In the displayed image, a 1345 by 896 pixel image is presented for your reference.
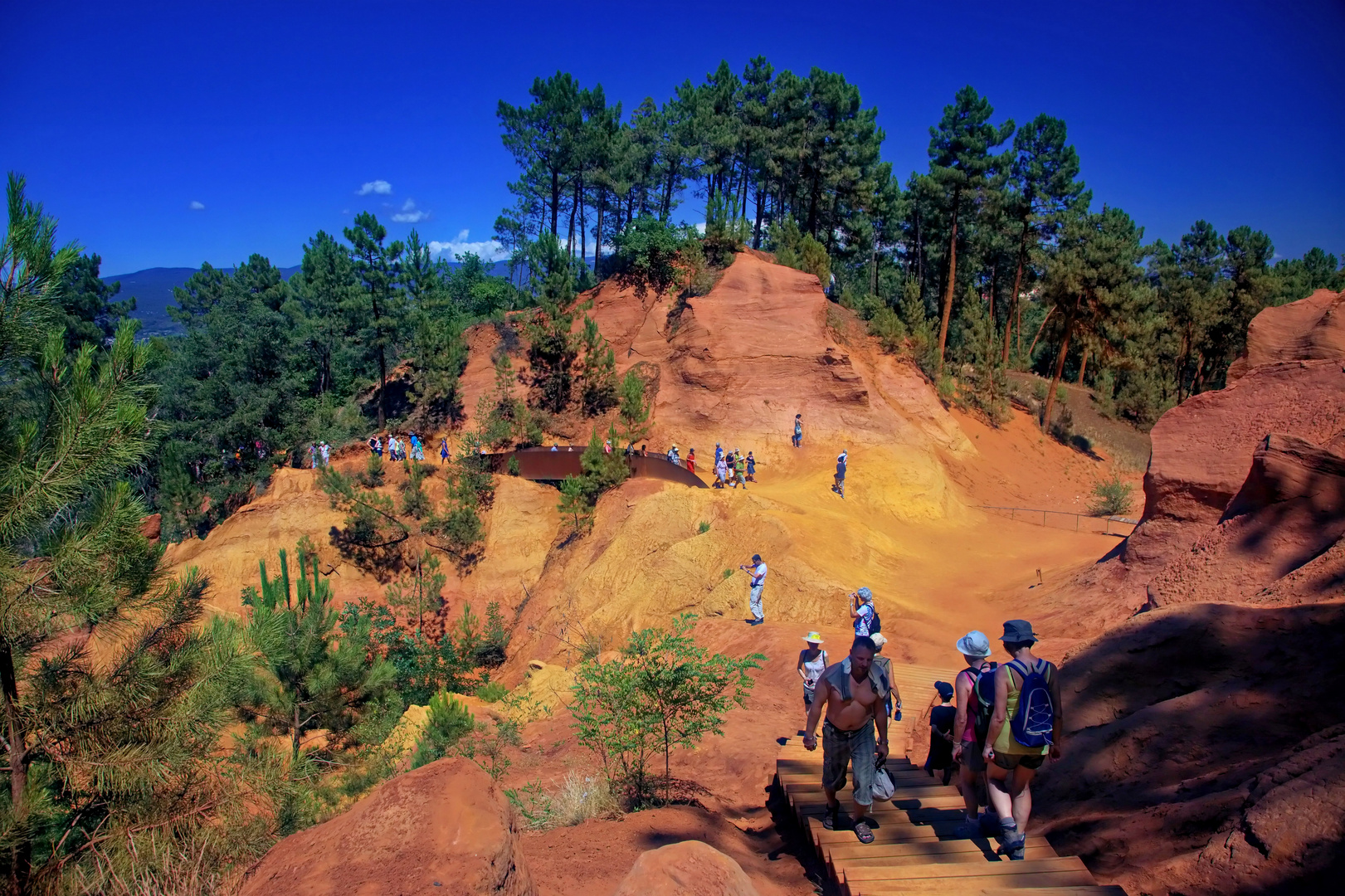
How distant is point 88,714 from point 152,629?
0.67 metres

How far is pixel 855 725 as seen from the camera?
17.8 ft

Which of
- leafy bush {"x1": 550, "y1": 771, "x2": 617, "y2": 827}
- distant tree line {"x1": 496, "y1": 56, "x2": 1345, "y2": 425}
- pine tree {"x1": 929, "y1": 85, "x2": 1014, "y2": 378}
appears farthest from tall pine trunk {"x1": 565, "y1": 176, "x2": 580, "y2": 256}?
leafy bush {"x1": 550, "y1": 771, "x2": 617, "y2": 827}

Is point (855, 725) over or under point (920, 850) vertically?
over

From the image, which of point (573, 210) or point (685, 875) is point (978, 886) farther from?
point (573, 210)

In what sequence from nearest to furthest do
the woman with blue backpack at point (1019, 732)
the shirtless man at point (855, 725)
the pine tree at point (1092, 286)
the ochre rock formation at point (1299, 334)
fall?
the woman with blue backpack at point (1019, 732), the shirtless man at point (855, 725), the ochre rock formation at point (1299, 334), the pine tree at point (1092, 286)

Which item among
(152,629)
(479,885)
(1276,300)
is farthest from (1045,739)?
(1276,300)

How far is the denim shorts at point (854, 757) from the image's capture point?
541 cm

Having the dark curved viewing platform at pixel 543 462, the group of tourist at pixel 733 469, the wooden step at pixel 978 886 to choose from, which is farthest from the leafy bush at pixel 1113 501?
the wooden step at pixel 978 886

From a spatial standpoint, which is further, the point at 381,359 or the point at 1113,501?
the point at 381,359

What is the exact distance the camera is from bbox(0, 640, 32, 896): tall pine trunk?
477cm

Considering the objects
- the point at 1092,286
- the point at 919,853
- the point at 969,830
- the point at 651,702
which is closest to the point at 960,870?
the point at 919,853

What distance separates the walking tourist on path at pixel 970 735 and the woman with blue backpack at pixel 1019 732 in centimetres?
25

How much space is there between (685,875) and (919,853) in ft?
6.96

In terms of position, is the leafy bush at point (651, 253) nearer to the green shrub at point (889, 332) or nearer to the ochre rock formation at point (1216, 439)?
the green shrub at point (889, 332)
